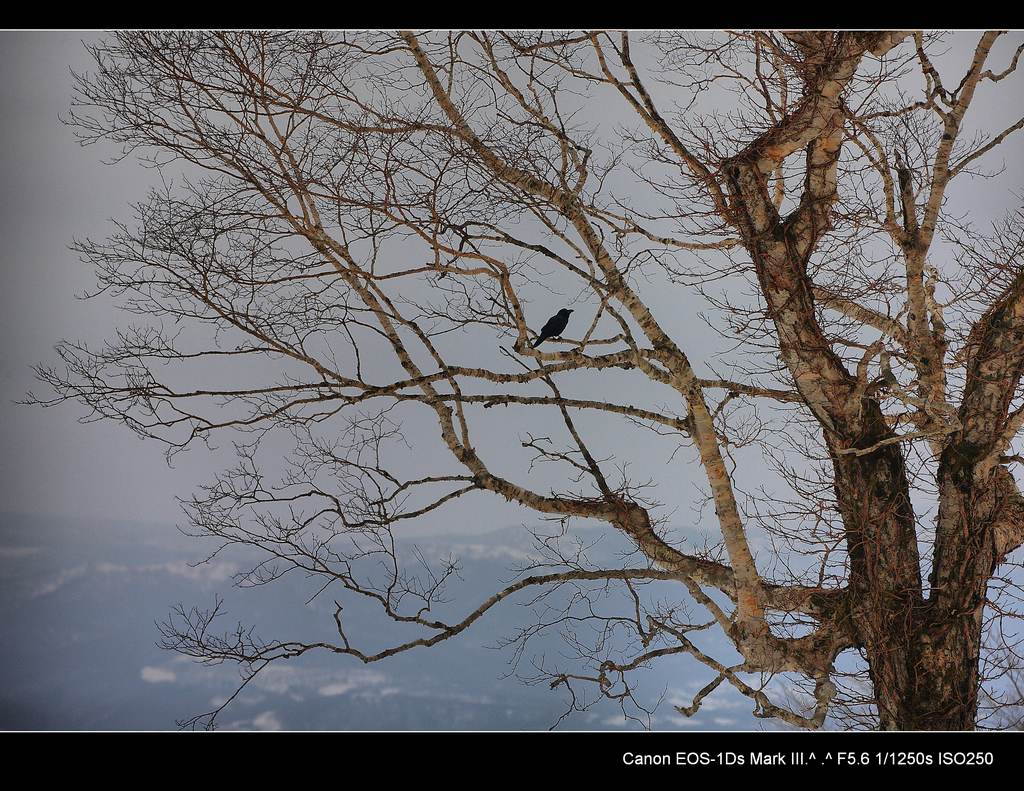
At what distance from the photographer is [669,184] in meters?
3.79

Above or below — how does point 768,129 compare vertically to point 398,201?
above

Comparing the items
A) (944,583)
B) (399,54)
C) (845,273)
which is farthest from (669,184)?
(944,583)

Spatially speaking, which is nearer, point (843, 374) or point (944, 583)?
point (944, 583)

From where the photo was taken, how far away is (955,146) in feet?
13.1

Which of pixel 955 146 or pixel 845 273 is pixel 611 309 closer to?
pixel 845 273

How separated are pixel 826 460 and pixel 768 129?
147cm

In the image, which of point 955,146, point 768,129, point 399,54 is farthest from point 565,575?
point 955,146
